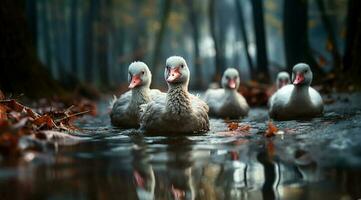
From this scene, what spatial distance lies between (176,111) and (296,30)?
10.5m

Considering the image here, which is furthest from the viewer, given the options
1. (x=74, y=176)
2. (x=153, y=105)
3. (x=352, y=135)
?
(x=153, y=105)

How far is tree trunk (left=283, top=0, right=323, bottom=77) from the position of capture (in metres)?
16.2

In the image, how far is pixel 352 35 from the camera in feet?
41.2

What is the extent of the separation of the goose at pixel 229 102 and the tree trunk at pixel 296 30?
20.4 ft

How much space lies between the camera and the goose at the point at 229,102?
32.8ft

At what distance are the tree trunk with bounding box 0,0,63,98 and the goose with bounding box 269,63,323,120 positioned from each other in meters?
6.01

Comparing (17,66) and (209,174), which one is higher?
(17,66)

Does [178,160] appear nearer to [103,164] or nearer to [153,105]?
[103,164]

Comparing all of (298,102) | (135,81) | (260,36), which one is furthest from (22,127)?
(260,36)

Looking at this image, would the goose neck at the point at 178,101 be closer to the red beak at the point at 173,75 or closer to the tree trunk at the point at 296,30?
the red beak at the point at 173,75

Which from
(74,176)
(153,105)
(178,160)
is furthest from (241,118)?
(74,176)

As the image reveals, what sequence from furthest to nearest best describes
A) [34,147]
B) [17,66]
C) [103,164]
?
[17,66] → [34,147] → [103,164]

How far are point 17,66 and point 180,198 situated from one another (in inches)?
370

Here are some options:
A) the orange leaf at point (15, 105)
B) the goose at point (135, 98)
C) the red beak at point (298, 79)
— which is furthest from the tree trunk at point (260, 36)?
the orange leaf at point (15, 105)
